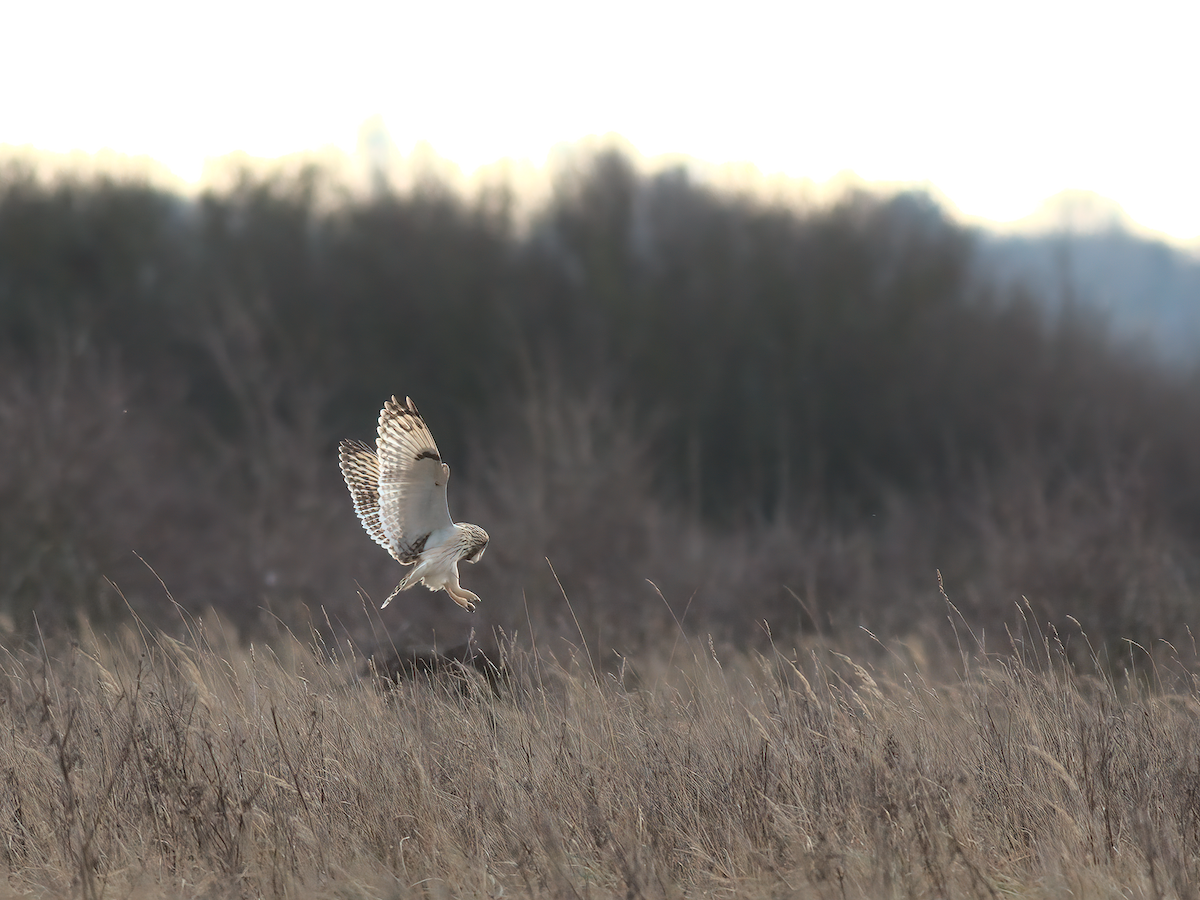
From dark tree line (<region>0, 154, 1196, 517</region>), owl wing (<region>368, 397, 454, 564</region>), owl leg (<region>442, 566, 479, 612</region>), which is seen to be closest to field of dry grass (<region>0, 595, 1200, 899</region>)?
owl leg (<region>442, 566, 479, 612</region>)

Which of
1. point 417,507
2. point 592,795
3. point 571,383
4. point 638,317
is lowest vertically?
point 571,383

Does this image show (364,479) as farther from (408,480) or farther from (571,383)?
(571,383)

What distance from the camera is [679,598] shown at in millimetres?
14773

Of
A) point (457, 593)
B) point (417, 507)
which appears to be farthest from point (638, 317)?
point (457, 593)

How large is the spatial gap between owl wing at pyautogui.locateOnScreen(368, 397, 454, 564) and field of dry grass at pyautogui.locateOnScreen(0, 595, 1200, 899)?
705 millimetres

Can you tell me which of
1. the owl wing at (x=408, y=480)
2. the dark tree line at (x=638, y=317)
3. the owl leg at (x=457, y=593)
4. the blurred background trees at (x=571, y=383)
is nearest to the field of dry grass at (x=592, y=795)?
the owl leg at (x=457, y=593)

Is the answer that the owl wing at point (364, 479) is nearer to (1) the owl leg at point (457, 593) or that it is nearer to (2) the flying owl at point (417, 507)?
(2) the flying owl at point (417, 507)

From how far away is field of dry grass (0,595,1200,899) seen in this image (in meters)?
4.35

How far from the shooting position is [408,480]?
520cm

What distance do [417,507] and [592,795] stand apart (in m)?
1.47

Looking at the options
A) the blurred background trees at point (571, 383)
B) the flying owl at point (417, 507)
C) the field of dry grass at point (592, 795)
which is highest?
the flying owl at point (417, 507)

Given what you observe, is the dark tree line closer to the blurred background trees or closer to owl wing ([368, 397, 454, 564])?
the blurred background trees

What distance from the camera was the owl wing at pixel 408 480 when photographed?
5141mm

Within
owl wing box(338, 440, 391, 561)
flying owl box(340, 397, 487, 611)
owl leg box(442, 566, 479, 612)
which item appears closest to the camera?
owl leg box(442, 566, 479, 612)
